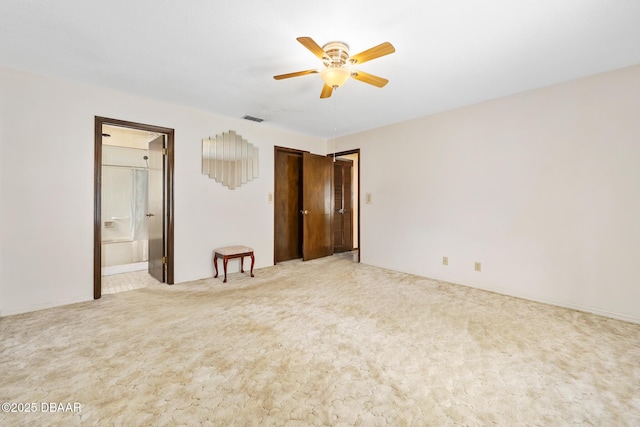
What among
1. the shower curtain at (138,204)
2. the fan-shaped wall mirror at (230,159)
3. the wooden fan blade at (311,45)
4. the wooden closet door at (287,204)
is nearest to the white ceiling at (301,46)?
the wooden fan blade at (311,45)

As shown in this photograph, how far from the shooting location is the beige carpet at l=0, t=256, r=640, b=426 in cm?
143

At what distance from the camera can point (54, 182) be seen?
285 centimetres

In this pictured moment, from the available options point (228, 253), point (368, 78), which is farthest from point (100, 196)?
point (368, 78)

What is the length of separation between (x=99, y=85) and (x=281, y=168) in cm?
273

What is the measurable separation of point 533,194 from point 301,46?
9.95ft

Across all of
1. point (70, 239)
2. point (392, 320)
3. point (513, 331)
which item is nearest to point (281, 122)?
point (70, 239)

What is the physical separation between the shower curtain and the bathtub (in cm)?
19

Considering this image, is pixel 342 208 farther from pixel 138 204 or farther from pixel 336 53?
pixel 138 204

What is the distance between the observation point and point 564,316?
8.66ft

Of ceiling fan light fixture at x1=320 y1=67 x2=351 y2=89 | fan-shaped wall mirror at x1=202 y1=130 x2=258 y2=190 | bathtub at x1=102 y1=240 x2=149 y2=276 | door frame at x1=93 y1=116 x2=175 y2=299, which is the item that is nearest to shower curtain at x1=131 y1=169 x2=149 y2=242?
bathtub at x1=102 y1=240 x2=149 y2=276

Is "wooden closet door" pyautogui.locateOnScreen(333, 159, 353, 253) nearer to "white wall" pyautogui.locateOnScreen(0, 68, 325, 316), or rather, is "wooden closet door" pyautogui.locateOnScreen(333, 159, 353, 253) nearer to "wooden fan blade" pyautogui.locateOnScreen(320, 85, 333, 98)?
"white wall" pyautogui.locateOnScreen(0, 68, 325, 316)

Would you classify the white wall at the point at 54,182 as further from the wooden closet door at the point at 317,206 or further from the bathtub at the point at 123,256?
the wooden closet door at the point at 317,206

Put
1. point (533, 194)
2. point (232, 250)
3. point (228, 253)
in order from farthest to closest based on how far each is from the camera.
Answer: point (232, 250) → point (228, 253) → point (533, 194)

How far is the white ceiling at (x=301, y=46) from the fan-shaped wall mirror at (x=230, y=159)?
86 centimetres
